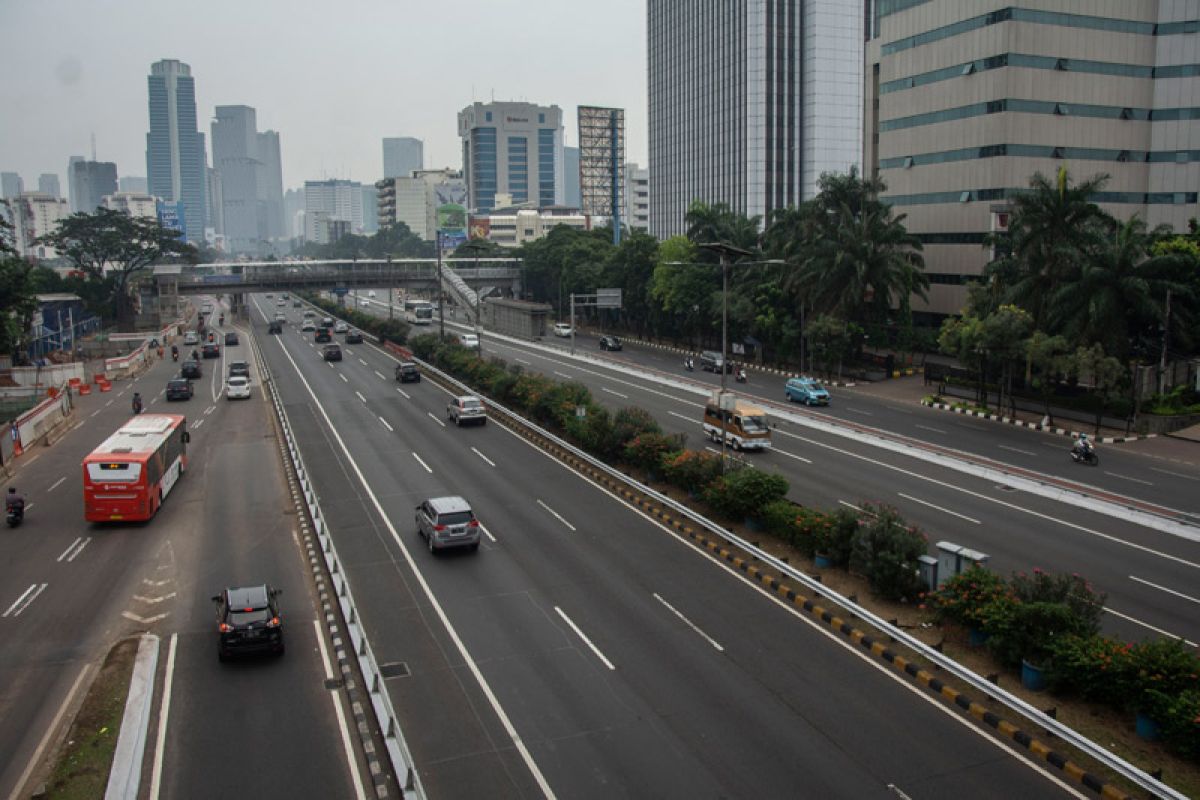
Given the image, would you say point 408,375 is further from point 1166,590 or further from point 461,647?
point 1166,590

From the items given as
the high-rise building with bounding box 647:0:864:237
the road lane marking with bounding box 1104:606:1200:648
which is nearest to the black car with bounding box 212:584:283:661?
the road lane marking with bounding box 1104:606:1200:648

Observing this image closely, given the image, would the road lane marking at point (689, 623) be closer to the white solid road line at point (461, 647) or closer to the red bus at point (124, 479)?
the white solid road line at point (461, 647)

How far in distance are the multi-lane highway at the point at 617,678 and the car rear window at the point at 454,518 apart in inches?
41.2

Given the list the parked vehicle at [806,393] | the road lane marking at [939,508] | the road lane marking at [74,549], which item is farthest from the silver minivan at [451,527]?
the parked vehicle at [806,393]

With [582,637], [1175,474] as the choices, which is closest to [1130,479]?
[1175,474]

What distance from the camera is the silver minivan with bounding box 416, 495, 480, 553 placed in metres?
27.3

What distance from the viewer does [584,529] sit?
30078mm

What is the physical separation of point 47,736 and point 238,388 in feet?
156

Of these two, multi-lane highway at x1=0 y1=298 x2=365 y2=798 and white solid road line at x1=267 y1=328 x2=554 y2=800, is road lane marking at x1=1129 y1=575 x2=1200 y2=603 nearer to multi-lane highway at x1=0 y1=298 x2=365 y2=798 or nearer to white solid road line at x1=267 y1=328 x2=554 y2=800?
white solid road line at x1=267 y1=328 x2=554 y2=800

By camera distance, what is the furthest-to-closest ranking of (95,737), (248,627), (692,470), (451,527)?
(692,470)
(451,527)
(248,627)
(95,737)

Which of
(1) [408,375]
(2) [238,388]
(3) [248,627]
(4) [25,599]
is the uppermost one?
(1) [408,375]

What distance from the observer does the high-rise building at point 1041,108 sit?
67.8 meters

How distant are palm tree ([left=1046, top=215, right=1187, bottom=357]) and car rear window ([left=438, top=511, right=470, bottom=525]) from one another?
36.2 metres

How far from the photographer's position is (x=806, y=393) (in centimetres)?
5766
